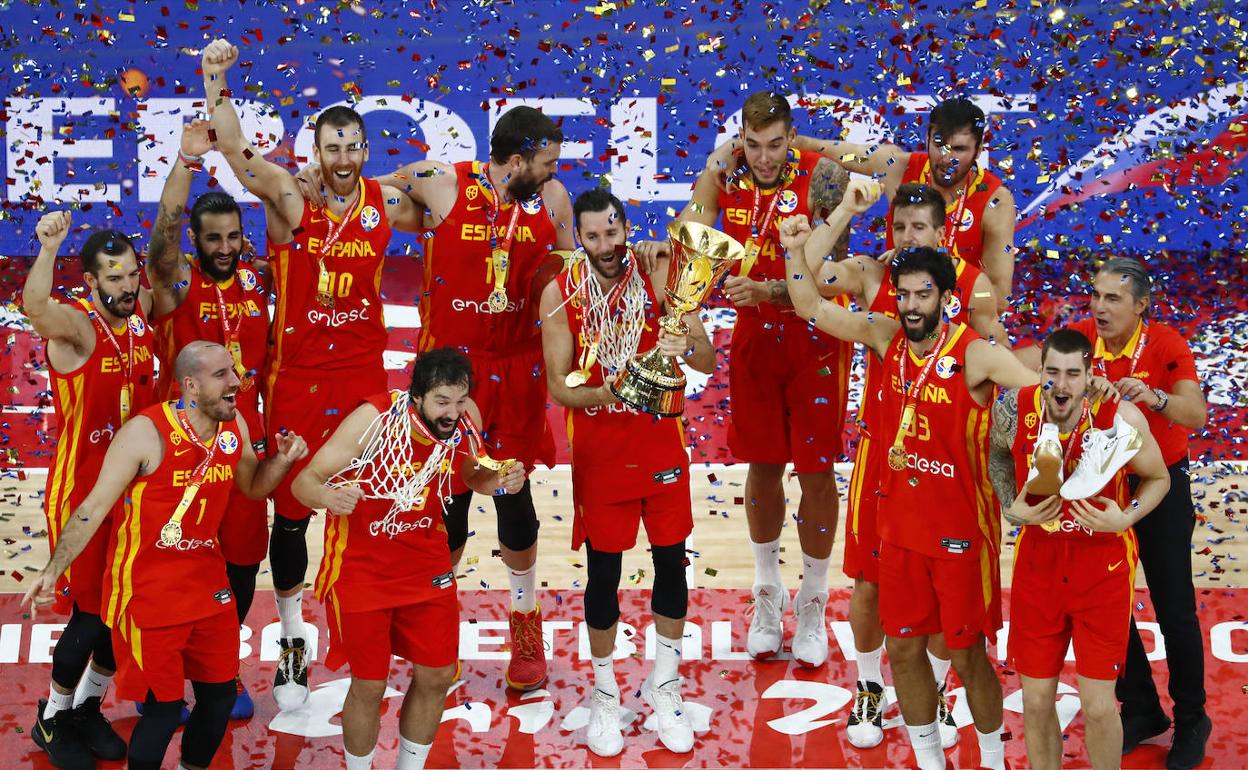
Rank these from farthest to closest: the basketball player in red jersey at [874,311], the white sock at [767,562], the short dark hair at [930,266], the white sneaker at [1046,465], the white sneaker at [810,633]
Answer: the white sock at [767,562], the white sneaker at [810,633], the basketball player in red jersey at [874,311], the short dark hair at [930,266], the white sneaker at [1046,465]

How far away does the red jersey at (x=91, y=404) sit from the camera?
5559 millimetres

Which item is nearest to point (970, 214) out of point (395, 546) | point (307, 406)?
point (395, 546)

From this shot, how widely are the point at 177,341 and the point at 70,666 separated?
1.34 m

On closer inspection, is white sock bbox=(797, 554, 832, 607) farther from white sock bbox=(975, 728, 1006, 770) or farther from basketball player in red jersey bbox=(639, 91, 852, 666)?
white sock bbox=(975, 728, 1006, 770)

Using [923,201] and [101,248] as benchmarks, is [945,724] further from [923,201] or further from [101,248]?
[101,248]

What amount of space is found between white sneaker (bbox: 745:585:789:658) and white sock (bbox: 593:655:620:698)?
0.86m

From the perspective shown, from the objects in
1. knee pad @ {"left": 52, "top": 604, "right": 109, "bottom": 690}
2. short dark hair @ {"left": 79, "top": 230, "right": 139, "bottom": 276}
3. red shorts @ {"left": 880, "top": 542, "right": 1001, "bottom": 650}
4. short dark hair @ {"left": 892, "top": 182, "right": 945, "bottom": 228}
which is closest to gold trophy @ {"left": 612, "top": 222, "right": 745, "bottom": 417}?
short dark hair @ {"left": 892, "top": 182, "right": 945, "bottom": 228}

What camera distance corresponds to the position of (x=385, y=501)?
530cm

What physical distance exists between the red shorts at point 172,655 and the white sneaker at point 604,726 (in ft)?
4.77

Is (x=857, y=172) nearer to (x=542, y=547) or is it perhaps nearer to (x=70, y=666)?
(x=542, y=547)

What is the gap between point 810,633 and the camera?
21.2 ft

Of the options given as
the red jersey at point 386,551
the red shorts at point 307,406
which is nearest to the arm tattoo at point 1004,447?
the red jersey at point 386,551

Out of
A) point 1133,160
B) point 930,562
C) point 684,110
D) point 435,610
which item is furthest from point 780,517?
point 1133,160

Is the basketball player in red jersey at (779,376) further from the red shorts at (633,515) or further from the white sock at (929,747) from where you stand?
the white sock at (929,747)
